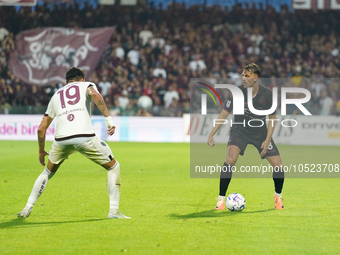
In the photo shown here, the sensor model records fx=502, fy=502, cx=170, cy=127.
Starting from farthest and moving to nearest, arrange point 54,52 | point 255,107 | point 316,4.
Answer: point 54,52, point 316,4, point 255,107

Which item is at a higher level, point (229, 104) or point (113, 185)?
point (229, 104)

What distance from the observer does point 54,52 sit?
22875mm

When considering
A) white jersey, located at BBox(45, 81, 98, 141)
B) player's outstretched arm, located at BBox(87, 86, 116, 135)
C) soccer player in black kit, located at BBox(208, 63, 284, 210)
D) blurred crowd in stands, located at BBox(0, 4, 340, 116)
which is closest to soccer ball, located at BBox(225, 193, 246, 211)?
soccer player in black kit, located at BBox(208, 63, 284, 210)

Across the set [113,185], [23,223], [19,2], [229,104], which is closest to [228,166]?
[229,104]

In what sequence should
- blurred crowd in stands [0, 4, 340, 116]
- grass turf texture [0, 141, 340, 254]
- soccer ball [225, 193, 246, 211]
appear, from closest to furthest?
grass turf texture [0, 141, 340, 254] → soccer ball [225, 193, 246, 211] → blurred crowd in stands [0, 4, 340, 116]

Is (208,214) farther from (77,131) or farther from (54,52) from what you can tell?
(54,52)

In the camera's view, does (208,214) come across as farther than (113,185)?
Yes

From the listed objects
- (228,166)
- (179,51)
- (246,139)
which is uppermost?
(179,51)

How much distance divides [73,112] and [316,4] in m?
18.9

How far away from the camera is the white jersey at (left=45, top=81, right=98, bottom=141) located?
613cm

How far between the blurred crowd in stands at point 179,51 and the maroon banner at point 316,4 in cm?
288

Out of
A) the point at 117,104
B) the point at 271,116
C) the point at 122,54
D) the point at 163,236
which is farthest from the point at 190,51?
the point at 163,236

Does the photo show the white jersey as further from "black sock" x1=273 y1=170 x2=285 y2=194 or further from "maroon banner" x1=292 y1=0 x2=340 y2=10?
"maroon banner" x1=292 y1=0 x2=340 y2=10

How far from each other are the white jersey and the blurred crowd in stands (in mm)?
15175
